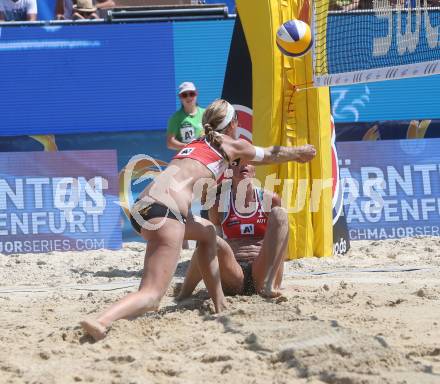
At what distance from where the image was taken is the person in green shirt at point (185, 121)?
9.14 metres

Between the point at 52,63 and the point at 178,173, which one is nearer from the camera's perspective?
the point at 178,173

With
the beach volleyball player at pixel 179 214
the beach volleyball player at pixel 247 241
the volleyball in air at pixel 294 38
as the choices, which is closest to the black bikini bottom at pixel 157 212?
the beach volleyball player at pixel 179 214

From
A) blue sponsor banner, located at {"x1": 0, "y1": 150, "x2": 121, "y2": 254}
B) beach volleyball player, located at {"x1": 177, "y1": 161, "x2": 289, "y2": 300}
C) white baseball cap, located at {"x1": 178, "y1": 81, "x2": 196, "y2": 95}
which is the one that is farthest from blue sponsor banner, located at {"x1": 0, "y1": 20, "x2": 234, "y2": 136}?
beach volleyball player, located at {"x1": 177, "y1": 161, "x2": 289, "y2": 300}

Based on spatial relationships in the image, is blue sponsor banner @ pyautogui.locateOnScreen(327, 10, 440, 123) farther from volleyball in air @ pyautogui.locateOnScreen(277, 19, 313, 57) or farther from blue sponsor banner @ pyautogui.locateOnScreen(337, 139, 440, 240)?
volleyball in air @ pyautogui.locateOnScreen(277, 19, 313, 57)

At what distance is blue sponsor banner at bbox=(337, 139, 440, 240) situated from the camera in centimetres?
947

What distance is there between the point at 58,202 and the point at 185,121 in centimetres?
159

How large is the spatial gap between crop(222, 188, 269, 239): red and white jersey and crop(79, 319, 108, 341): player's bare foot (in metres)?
1.72

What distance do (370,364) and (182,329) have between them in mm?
1331

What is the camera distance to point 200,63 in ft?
32.0

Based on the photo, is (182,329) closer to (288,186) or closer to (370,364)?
(370,364)

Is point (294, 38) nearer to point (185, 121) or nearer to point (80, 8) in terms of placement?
point (185, 121)

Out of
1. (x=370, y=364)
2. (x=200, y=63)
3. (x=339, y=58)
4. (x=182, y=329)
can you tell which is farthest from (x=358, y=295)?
(x=200, y=63)

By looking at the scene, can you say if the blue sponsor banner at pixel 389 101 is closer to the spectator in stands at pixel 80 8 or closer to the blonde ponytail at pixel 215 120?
the spectator in stands at pixel 80 8

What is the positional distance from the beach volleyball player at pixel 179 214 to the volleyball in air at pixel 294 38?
2138 millimetres
